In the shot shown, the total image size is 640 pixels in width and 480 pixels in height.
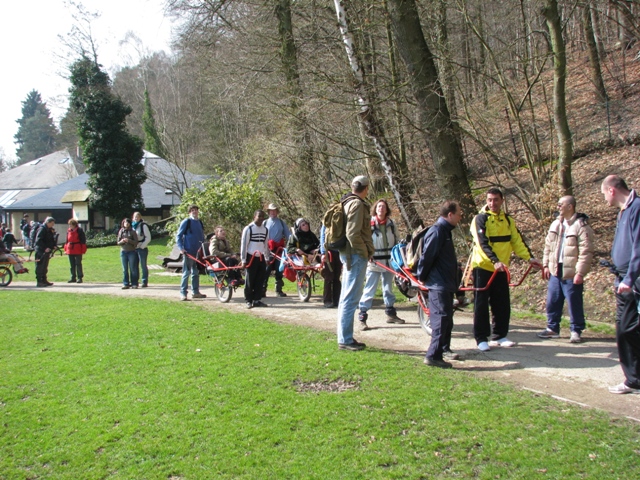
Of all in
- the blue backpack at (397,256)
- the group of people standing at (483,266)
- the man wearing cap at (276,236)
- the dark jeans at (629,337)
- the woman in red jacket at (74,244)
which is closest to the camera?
the dark jeans at (629,337)

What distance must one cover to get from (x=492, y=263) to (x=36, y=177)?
2495 inches

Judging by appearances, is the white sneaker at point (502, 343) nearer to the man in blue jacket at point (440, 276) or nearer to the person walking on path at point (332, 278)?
the man in blue jacket at point (440, 276)

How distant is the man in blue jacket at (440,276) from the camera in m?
6.60

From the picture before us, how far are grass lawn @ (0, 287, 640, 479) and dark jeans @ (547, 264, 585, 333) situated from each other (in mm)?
2300

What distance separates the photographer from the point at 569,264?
295 inches

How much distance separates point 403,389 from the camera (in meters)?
5.78

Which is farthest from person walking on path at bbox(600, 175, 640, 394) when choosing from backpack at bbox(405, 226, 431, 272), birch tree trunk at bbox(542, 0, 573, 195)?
birch tree trunk at bbox(542, 0, 573, 195)

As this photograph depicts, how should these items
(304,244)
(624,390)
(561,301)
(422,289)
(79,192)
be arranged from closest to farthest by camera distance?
(624,390) < (422,289) < (561,301) < (304,244) < (79,192)

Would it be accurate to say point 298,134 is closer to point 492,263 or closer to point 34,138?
point 492,263

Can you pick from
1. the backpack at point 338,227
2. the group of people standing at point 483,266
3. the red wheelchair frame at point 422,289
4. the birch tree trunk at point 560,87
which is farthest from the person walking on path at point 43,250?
the birch tree trunk at point 560,87

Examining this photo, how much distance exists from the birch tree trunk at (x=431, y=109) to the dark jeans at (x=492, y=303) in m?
4.17

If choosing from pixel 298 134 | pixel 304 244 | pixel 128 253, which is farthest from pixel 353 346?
pixel 128 253

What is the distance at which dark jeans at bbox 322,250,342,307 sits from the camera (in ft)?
34.6

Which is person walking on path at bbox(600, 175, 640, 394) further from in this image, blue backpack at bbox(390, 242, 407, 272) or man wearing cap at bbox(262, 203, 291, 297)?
man wearing cap at bbox(262, 203, 291, 297)
